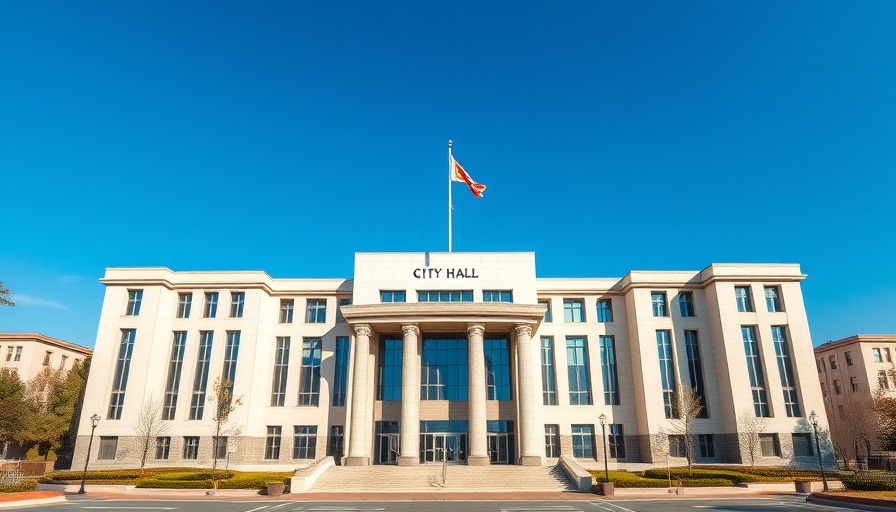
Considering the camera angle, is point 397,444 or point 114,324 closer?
point 397,444

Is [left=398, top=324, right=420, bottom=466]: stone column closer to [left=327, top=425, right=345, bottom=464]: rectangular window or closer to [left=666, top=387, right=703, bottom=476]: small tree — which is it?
[left=327, top=425, right=345, bottom=464]: rectangular window

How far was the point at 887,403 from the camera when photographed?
50625 mm

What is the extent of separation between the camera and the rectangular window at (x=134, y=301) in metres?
50.5

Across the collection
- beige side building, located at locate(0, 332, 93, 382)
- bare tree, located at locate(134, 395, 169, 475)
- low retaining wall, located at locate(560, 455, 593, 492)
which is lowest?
low retaining wall, located at locate(560, 455, 593, 492)

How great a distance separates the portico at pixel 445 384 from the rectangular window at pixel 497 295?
310 centimetres

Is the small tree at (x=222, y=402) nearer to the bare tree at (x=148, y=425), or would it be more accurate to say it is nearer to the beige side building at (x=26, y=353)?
the bare tree at (x=148, y=425)

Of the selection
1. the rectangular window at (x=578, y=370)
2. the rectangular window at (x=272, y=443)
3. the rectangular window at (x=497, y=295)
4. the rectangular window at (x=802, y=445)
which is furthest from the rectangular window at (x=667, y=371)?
the rectangular window at (x=272, y=443)

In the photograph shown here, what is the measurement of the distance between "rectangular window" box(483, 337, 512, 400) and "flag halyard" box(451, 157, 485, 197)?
14131 millimetres

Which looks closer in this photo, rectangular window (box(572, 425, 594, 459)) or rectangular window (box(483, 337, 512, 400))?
rectangular window (box(483, 337, 512, 400))

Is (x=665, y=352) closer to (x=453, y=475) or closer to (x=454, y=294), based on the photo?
(x=454, y=294)

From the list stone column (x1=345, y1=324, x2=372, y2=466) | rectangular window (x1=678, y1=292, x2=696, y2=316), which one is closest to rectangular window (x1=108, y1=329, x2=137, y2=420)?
stone column (x1=345, y1=324, x2=372, y2=466)

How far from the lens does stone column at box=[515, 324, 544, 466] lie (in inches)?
1676

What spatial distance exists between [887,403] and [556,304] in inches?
1301

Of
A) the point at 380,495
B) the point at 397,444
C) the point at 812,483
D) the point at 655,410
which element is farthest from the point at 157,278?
the point at 812,483
